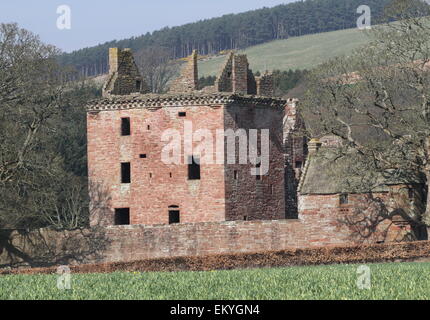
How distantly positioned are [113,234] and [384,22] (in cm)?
1623

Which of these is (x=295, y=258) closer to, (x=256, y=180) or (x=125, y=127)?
(x=256, y=180)

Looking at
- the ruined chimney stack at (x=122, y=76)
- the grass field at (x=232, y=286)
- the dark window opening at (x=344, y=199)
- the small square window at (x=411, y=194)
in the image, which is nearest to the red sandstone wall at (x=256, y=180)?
the ruined chimney stack at (x=122, y=76)

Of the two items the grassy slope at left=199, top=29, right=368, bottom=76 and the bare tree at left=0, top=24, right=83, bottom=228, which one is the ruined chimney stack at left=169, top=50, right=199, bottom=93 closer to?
the bare tree at left=0, top=24, right=83, bottom=228

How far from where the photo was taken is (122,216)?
66812 millimetres

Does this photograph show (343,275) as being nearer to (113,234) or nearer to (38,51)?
(113,234)

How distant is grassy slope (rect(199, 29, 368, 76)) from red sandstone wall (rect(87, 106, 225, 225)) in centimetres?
8393

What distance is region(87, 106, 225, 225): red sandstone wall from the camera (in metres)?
64.4

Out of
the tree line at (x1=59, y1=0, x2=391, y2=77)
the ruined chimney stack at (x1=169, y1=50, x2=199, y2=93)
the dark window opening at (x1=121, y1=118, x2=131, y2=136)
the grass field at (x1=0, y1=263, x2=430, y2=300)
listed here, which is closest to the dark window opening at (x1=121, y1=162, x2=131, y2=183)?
the dark window opening at (x1=121, y1=118, x2=131, y2=136)

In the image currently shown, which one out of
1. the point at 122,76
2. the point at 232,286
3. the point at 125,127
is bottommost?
the point at 232,286

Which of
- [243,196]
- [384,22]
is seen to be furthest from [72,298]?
[243,196]

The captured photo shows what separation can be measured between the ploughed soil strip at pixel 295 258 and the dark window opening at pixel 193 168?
18.6m

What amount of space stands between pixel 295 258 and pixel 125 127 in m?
23.1

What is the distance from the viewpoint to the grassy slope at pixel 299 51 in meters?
155

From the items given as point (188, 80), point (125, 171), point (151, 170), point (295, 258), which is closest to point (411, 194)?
point (295, 258)
